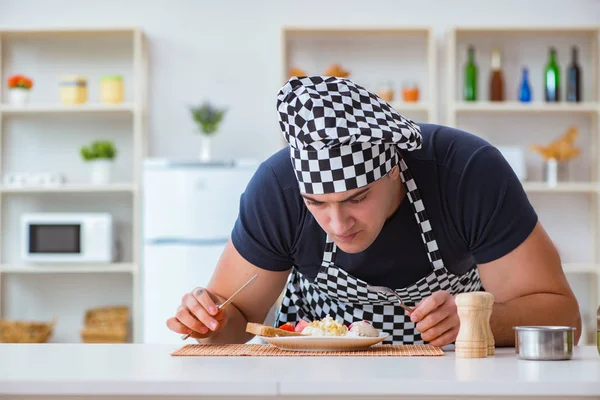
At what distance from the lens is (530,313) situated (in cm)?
173

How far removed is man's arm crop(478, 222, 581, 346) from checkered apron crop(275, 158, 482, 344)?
0.15 m

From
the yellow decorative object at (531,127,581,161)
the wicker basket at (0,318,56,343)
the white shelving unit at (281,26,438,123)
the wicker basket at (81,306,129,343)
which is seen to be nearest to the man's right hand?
the wicker basket at (81,306,129,343)

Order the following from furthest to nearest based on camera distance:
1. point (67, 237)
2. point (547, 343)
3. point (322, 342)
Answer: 1. point (67, 237)
2. point (322, 342)
3. point (547, 343)

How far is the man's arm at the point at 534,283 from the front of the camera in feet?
5.72

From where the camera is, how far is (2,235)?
520 centimetres

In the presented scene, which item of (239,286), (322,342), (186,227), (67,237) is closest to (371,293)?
(239,286)

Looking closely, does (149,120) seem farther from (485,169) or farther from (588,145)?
(485,169)

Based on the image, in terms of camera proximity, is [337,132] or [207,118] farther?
[207,118]

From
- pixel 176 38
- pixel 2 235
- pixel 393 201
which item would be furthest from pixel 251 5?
pixel 393 201

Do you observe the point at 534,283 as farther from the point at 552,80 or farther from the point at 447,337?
the point at 552,80

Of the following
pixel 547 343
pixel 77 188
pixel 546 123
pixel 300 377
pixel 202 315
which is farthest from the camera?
pixel 546 123

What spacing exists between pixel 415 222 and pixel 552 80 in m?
3.38

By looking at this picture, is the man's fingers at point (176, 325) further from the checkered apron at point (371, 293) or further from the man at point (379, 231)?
the checkered apron at point (371, 293)

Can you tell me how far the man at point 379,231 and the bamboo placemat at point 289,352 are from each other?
0.19 ft
